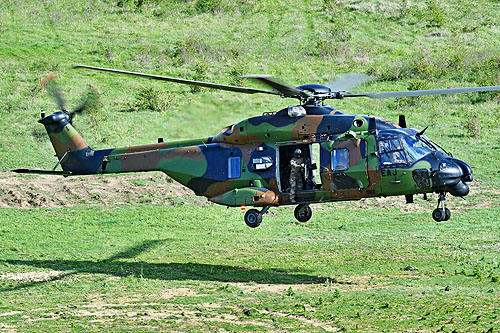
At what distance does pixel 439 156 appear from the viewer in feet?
54.5

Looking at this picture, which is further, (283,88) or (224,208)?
(224,208)

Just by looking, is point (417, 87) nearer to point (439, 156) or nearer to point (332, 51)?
point (332, 51)

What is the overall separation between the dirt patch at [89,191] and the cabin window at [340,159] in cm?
1042

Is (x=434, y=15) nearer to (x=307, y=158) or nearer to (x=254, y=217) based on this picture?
(x=307, y=158)

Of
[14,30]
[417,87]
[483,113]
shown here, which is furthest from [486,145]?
[14,30]

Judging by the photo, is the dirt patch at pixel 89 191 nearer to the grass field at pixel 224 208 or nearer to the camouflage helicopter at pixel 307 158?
the grass field at pixel 224 208

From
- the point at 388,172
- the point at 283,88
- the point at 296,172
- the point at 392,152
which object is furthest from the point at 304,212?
the point at 283,88

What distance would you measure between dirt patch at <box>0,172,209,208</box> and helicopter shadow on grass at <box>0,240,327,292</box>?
6346mm

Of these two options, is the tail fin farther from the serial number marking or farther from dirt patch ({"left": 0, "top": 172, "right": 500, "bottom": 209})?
the serial number marking

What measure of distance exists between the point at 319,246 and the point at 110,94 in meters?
20.8

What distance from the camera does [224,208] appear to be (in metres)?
26.5

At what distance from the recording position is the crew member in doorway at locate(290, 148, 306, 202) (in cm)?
1778

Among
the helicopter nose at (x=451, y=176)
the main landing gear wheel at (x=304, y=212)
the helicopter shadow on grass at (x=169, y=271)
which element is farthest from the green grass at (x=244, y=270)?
the helicopter nose at (x=451, y=176)

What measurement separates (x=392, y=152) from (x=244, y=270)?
5043 millimetres
